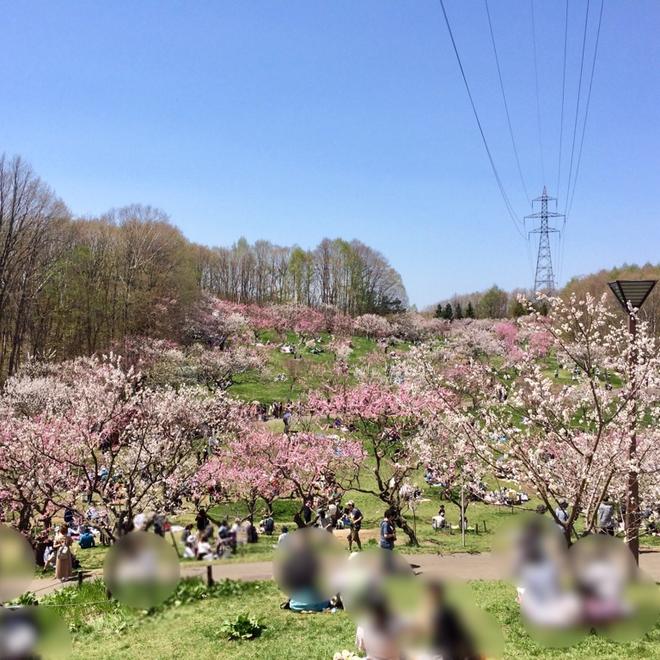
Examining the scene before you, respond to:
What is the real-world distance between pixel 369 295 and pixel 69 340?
49.1 metres

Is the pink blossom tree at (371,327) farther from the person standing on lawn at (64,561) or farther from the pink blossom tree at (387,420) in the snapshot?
the person standing on lawn at (64,561)

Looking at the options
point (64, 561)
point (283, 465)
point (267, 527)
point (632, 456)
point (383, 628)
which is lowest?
point (283, 465)

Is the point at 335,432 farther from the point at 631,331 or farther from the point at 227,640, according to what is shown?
the point at 631,331

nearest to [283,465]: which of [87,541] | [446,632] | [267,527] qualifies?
[87,541]

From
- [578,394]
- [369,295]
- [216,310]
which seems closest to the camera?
[578,394]

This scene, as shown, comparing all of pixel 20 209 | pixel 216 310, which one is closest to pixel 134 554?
pixel 20 209

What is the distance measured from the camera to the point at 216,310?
66875mm

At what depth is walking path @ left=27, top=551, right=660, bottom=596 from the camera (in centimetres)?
218

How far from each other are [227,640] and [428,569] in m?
7.18

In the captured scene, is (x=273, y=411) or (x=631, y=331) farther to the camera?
(x=273, y=411)

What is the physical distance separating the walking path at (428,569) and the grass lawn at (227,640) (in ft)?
2.30

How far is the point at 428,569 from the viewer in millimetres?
2318

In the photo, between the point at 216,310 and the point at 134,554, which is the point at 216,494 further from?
the point at 216,310

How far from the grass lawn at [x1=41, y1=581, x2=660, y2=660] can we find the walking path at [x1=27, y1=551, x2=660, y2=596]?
701 mm
